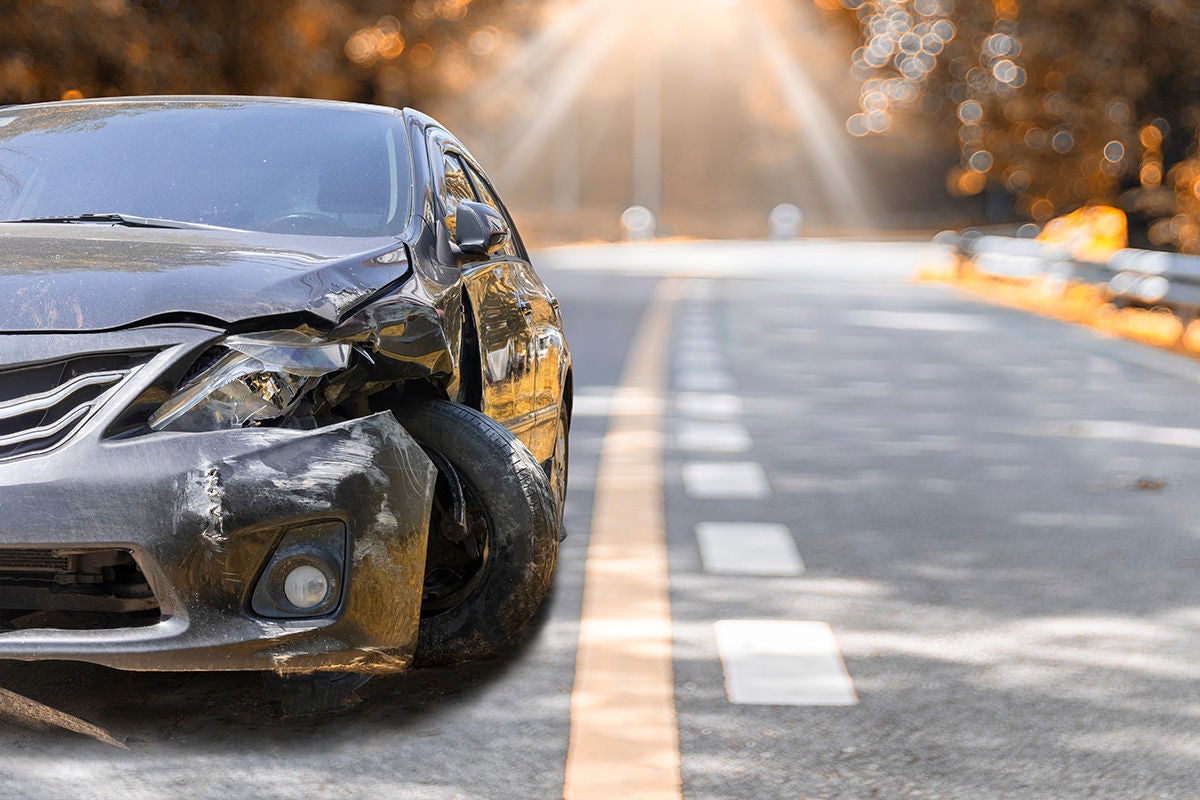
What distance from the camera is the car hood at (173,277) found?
369cm

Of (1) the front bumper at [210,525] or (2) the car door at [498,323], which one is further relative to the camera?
(2) the car door at [498,323]

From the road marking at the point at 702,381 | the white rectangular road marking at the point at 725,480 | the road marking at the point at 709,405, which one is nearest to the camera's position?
the white rectangular road marking at the point at 725,480

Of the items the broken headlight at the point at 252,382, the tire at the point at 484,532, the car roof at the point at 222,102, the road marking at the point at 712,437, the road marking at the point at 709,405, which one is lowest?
the road marking at the point at 709,405

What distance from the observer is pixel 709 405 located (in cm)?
1091

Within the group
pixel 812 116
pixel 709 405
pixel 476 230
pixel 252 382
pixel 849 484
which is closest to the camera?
pixel 252 382

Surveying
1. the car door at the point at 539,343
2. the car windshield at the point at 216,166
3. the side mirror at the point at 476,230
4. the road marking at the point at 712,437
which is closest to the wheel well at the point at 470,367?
the side mirror at the point at 476,230

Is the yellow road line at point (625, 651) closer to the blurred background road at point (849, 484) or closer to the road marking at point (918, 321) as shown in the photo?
the blurred background road at point (849, 484)

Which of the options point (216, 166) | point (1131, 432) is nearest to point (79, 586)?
point (216, 166)

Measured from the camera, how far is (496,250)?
505cm

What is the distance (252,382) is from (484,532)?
831 mm

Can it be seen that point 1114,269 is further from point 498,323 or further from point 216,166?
point 216,166

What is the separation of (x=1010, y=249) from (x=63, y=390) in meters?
24.2

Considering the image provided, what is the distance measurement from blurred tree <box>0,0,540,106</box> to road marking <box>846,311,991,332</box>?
6620 mm

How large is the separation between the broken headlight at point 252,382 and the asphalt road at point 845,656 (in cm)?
70
